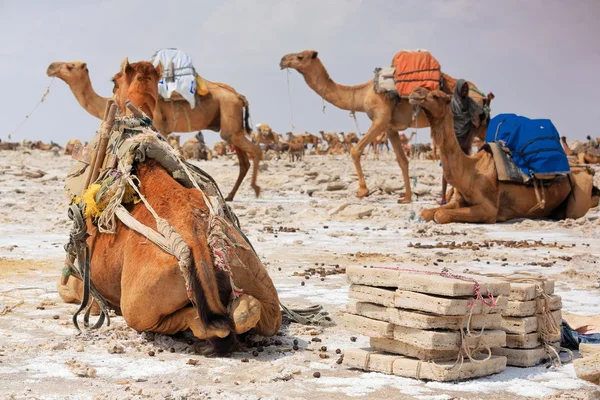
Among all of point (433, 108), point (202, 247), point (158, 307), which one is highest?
point (433, 108)

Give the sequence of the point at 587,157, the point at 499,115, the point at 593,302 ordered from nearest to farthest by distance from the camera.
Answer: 1. the point at 593,302
2. the point at 499,115
3. the point at 587,157

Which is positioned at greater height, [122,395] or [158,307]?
[158,307]

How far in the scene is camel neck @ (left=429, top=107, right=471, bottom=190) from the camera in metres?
13.0

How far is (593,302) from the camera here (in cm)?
637

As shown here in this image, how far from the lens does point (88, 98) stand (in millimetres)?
16469

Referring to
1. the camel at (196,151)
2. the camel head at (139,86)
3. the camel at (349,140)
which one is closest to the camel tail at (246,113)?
the camel head at (139,86)

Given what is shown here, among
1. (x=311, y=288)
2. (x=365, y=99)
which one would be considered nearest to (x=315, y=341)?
(x=311, y=288)

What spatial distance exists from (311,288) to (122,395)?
3348 mm

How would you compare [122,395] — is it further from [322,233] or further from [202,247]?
[322,233]

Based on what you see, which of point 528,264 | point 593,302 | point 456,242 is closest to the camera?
point 593,302

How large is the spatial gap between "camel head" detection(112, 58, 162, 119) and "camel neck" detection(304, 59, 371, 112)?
11.7 metres

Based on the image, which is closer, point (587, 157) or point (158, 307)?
point (158, 307)

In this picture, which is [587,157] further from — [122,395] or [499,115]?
[122,395]

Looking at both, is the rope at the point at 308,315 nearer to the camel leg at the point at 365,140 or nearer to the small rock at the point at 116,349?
the small rock at the point at 116,349
